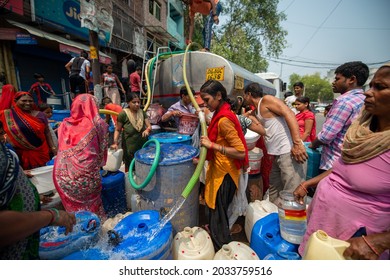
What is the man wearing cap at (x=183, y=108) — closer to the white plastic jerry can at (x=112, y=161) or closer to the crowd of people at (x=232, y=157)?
the crowd of people at (x=232, y=157)

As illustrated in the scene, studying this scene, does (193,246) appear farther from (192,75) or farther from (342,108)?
(192,75)

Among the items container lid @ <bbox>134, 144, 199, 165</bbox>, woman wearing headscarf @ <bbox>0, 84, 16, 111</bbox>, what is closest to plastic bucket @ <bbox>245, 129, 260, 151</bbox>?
container lid @ <bbox>134, 144, 199, 165</bbox>

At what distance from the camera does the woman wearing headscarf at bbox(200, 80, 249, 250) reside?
2010 millimetres

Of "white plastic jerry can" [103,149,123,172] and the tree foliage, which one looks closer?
"white plastic jerry can" [103,149,123,172]

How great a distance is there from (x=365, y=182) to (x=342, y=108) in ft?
3.99

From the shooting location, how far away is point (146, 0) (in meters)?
15.0

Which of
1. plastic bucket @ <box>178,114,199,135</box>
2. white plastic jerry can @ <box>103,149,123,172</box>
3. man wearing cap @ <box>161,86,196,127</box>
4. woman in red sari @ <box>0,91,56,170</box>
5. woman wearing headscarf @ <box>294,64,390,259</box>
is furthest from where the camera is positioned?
man wearing cap @ <box>161,86,196,127</box>

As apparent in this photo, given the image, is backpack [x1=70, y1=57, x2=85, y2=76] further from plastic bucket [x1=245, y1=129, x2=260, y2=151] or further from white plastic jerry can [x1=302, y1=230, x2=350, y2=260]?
white plastic jerry can [x1=302, y1=230, x2=350, y2=260]

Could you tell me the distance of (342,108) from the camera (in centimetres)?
207

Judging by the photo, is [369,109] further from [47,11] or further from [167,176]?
[47,11]

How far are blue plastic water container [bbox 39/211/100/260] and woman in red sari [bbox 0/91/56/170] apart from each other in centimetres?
177

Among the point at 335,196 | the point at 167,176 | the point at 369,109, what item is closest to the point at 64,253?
the point at 167,176
